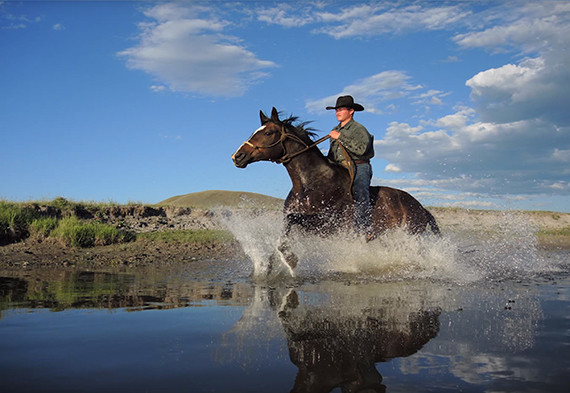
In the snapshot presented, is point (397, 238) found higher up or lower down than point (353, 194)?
lower down

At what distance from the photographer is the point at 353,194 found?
26.1 ft

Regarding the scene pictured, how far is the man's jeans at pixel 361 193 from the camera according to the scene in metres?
7.97

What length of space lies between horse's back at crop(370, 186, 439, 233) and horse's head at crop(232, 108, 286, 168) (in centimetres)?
189

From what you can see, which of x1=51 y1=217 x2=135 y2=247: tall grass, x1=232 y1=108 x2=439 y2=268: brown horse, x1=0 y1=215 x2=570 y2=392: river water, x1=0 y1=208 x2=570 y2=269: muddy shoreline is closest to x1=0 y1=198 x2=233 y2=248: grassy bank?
x1=51 y1=217 x2=135 y2=247: tall grass

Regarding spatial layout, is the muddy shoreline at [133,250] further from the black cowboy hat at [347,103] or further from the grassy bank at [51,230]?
the black cowboy hat at [347,103]

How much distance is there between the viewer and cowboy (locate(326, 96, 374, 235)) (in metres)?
7.99

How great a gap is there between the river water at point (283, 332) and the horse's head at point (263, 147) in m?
1.49

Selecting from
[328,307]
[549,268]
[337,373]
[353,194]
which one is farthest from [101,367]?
[549,268]

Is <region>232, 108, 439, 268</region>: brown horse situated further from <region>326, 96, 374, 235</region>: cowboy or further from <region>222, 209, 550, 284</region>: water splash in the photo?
<region>222, 209, 550, 284</region>: water splash

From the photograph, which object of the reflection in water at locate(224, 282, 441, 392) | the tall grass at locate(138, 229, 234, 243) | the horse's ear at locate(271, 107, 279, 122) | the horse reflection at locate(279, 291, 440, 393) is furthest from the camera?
the tall grass at locate(138, 229, 234, 243)

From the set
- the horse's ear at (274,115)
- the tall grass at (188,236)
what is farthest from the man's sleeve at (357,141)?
the tall grass at (188,236)

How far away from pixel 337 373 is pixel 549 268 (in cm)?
881

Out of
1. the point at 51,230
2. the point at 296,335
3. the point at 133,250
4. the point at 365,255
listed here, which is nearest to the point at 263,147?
the point at 365,255

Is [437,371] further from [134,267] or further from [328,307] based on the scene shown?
[134,267]
